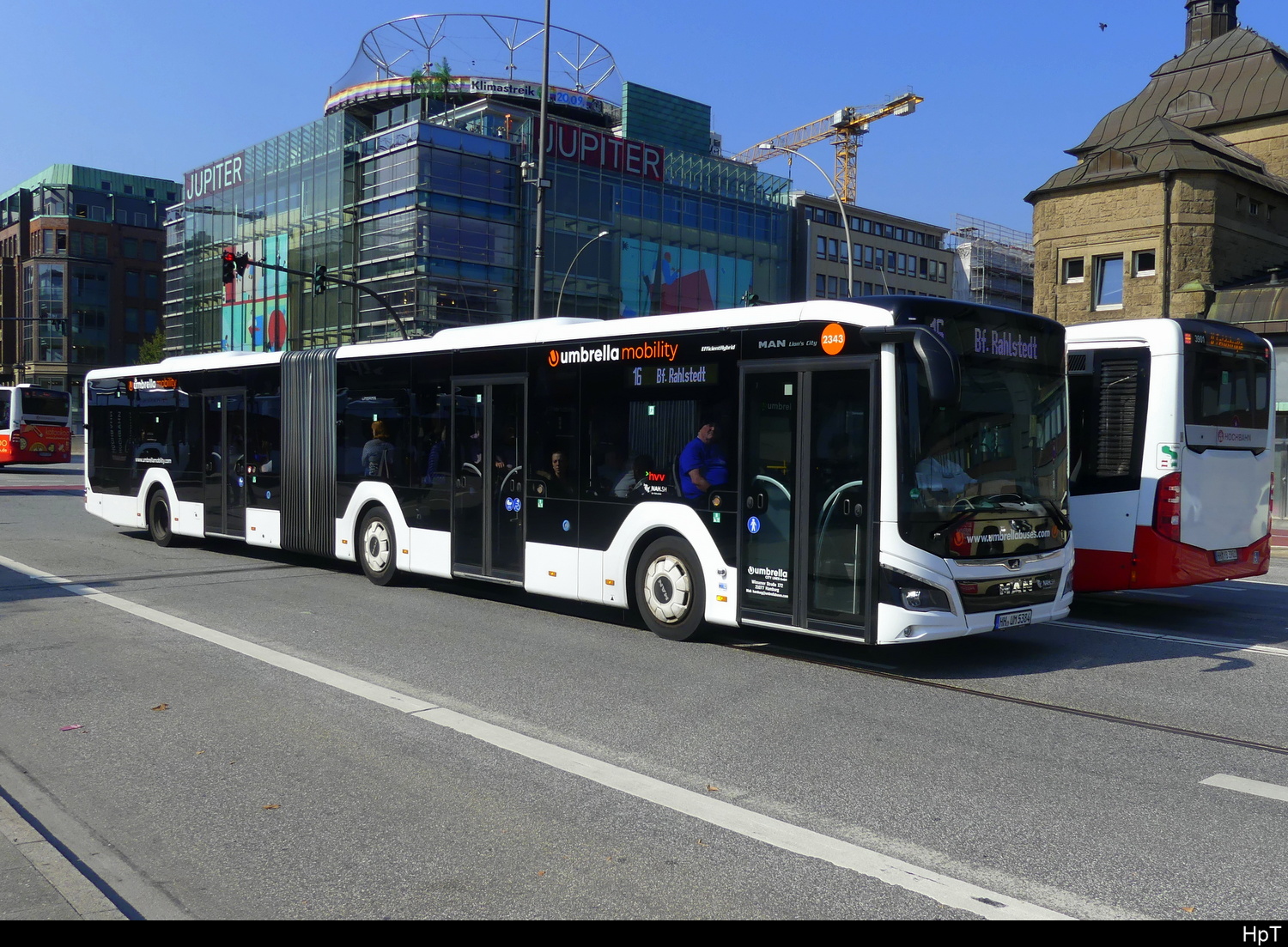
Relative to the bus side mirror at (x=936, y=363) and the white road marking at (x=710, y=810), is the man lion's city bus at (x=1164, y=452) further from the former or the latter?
the white road marking at (x=710, y=810)

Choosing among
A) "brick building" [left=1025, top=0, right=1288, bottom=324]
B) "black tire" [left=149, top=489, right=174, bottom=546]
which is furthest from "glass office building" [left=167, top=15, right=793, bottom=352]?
"black tire" [left=149, top=489, right=174, bottom=546]

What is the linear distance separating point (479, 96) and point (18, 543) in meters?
50.7

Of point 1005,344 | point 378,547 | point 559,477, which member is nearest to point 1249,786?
point 1005,344

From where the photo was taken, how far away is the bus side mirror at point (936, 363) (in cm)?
741

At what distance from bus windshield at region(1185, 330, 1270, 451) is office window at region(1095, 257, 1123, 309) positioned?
2704 centimetres

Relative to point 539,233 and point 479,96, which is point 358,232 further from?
point 539,233

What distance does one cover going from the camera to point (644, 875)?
425 cm

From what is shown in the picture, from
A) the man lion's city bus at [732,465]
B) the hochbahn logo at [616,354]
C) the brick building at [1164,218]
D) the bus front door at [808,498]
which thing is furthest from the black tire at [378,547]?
the brick building at [1164,218]

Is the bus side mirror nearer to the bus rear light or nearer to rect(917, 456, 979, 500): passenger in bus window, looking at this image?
rect(917, 456, 979, 500): passenger in bus window

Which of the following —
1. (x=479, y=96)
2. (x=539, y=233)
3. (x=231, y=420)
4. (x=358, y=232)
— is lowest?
(x=231, y=420)

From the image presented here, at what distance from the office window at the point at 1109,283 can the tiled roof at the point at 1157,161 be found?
259cm

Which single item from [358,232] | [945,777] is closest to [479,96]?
[358,232]

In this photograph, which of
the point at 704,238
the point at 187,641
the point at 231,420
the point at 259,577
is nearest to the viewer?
the point at 187,641
